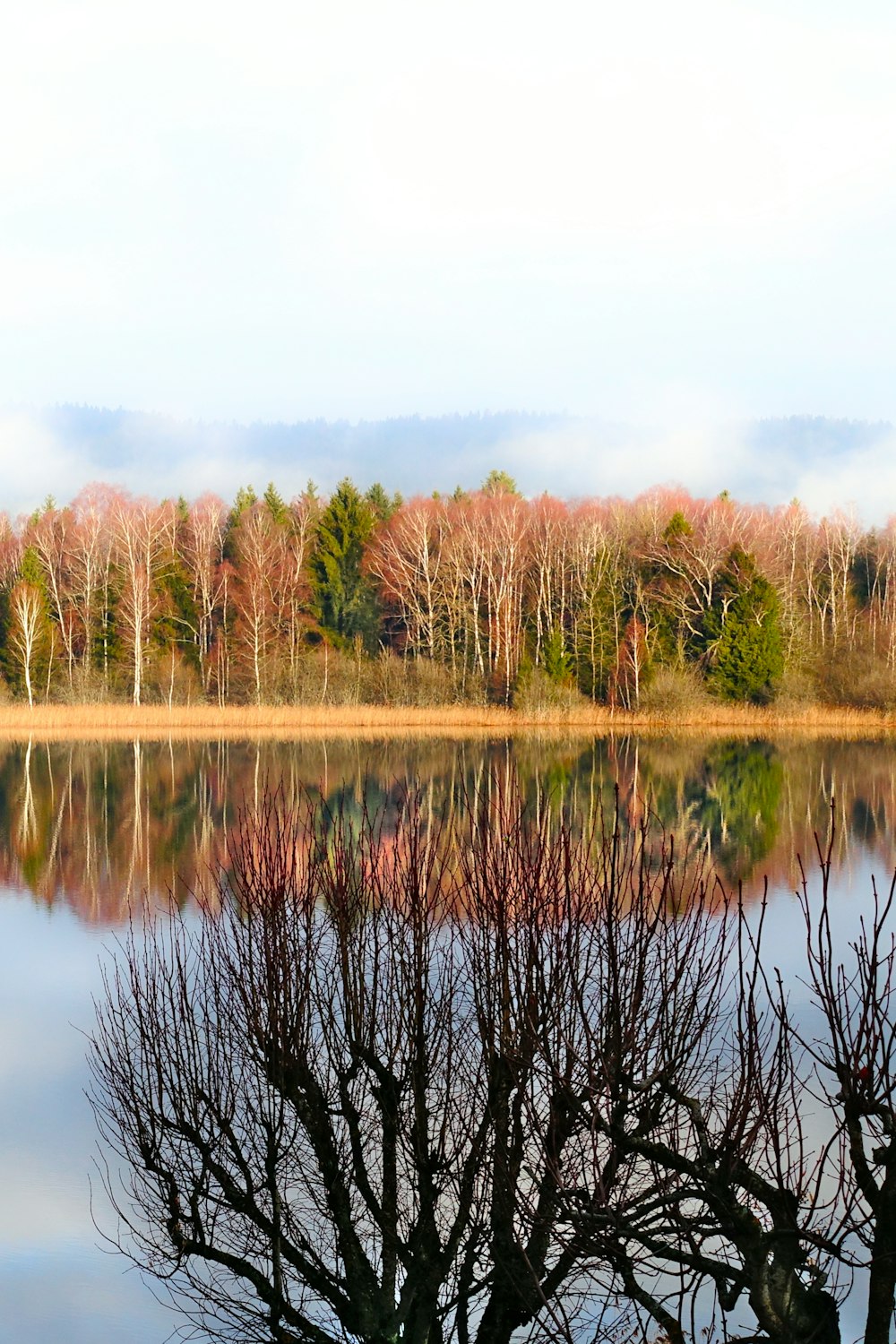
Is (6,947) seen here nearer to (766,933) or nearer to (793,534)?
(766,933)

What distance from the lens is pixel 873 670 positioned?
61094mm

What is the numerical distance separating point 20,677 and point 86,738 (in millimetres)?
9917

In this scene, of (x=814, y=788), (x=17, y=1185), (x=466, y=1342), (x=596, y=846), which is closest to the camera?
(x=466, y=1342)

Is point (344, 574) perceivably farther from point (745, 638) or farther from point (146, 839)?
point (146, 839)

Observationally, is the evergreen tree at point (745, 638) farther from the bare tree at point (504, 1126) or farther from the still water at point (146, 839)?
the bare tree at point (504, 1126)

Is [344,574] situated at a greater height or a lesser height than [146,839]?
greater

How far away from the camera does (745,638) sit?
59.9 metres

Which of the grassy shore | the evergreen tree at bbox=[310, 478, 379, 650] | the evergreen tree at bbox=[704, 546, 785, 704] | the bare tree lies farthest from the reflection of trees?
the evergreen tree at bbox=[310, 478, 379, 650]

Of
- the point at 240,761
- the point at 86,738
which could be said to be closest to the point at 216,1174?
the point at 240,761

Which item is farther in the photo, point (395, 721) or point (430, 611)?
point (430, 611)

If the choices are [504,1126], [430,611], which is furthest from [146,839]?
[430,611]

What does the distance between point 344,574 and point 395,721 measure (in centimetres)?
1430

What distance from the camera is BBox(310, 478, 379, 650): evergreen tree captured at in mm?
69812

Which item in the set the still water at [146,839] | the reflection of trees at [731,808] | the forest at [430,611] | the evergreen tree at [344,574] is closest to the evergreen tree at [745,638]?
the forest at [430,611]
